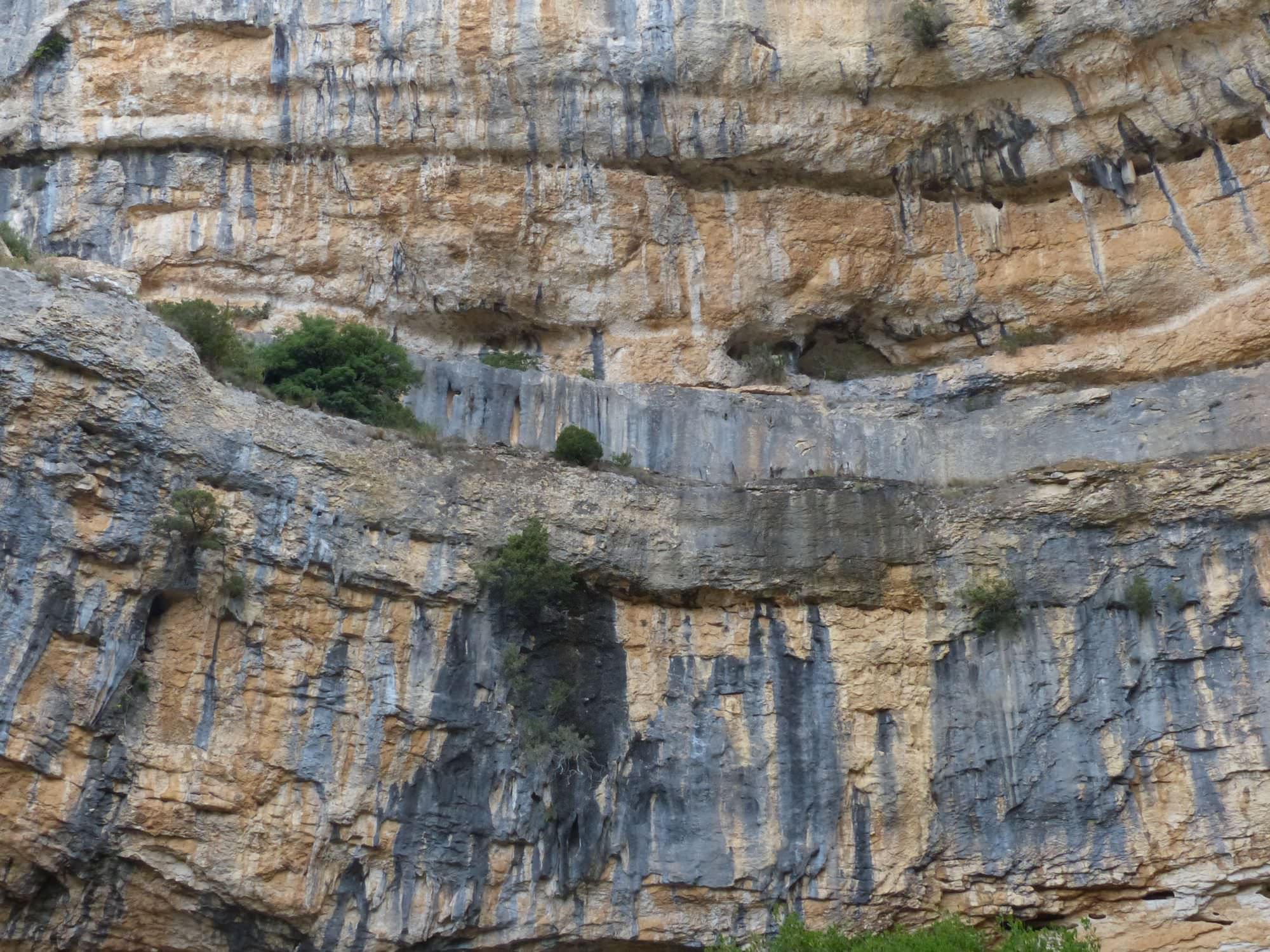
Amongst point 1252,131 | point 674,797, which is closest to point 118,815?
point 674,797

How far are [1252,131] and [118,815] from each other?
19966 mm

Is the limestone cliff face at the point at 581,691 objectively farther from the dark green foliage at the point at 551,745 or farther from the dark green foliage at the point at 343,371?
the dark green foliage at the point at 343,371

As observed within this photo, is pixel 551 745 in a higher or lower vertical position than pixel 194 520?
lower

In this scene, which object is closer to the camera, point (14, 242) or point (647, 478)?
point (647, 478)

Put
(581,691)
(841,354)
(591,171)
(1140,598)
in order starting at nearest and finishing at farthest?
(1140,598)
(581,691)
(591,171)
(841,354)

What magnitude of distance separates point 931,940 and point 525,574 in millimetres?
6314

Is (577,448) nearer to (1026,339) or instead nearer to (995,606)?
(995,606)

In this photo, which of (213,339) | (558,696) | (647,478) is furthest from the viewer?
(647,478)

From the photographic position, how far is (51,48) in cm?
2548

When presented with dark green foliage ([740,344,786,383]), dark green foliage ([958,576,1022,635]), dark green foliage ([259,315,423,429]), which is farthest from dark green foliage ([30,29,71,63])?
dark green foliage ([958,576,1022,635])

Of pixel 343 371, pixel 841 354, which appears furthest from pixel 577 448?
pixel 841 354

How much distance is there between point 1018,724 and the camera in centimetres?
1758

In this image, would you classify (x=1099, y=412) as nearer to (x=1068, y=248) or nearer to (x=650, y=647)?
(x=1068, y=248)

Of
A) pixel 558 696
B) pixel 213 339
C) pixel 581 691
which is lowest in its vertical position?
pixel 558 696
